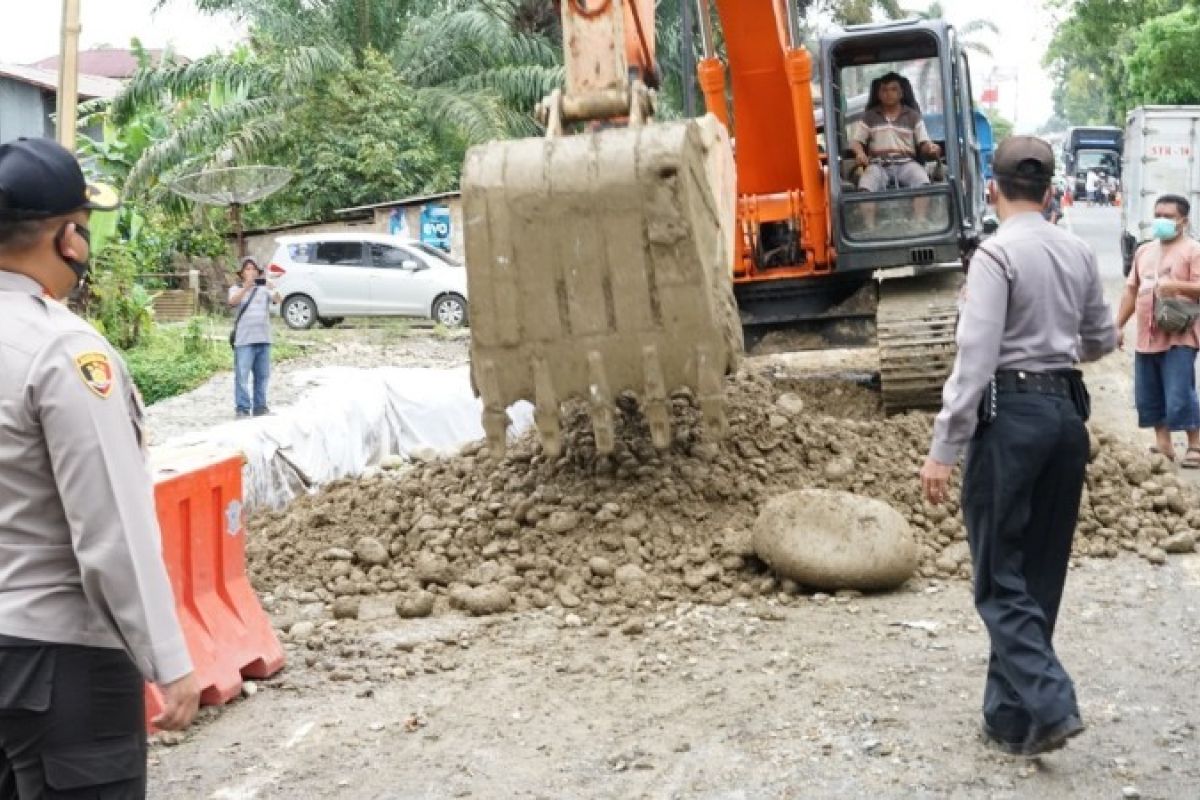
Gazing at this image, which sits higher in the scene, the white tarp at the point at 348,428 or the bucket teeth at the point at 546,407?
the bucket teeth at the point at 546,407

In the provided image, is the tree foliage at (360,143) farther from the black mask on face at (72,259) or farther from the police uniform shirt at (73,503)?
the police uniform shirt at (73,503)

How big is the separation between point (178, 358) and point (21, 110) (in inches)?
1134

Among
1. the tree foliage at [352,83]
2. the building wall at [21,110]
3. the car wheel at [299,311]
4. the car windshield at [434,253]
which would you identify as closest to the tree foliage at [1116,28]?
the tree foliage at [352,83]

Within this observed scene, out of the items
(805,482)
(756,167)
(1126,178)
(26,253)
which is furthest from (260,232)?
(26,253)

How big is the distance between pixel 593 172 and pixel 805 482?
A: 2.47 metres

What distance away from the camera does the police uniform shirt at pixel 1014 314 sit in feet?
17.1

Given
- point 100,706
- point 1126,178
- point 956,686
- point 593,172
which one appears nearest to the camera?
point 100,706

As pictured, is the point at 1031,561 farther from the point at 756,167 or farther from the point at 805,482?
the point at 756,167

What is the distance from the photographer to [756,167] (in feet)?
40.2

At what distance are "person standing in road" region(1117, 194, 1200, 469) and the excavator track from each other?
3.98ft

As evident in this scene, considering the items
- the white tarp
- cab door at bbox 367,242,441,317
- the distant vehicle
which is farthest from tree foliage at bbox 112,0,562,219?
the distant vehicle

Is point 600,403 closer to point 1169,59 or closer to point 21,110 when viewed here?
point 1169,59

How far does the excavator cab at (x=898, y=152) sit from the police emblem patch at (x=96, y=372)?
9.20m

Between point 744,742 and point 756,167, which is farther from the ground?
point 756,167
